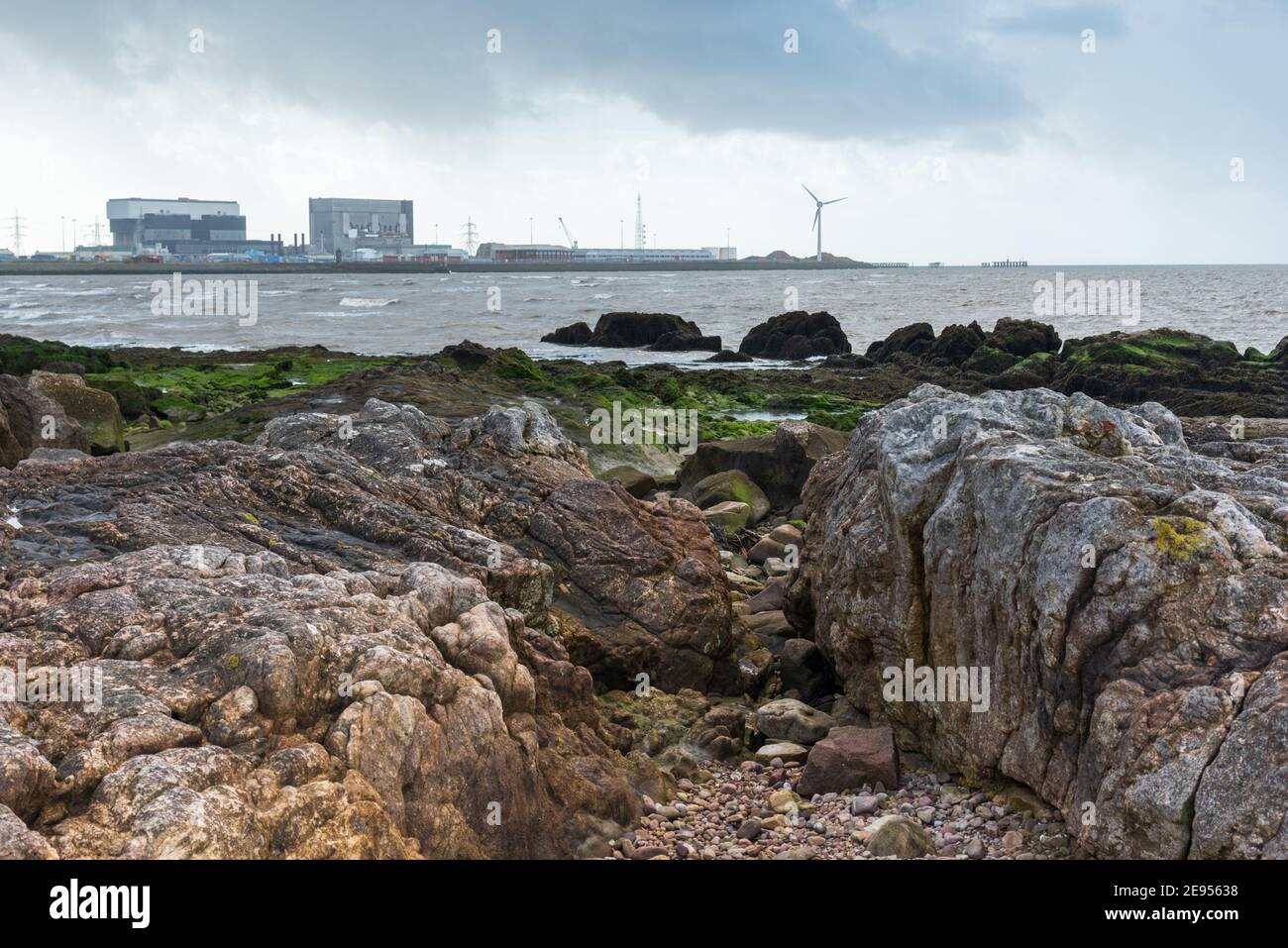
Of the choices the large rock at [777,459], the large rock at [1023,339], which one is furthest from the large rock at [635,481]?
the large rock at [1023,339]

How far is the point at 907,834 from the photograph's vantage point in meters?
8.49

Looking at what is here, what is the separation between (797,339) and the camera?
60281 mm

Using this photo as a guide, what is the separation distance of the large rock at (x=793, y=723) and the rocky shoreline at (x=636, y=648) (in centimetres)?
4

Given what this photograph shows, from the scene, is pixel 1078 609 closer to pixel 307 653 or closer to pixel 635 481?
pixel 307 653

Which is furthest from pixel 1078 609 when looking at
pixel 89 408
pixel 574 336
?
pixel 574 336

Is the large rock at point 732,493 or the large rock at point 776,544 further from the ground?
the large rock at point 732,493

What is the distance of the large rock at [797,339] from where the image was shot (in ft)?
196

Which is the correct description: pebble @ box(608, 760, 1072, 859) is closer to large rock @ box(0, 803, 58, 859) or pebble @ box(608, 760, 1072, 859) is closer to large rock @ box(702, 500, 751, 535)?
large rock @ box(0, 803, 58, 859)

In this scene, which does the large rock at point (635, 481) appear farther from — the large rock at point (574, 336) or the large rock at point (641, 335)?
the large rock at point (574, 336)

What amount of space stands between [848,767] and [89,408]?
19088 mm

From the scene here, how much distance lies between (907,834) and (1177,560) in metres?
2.68

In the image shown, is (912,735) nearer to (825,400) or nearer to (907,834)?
(907,834)

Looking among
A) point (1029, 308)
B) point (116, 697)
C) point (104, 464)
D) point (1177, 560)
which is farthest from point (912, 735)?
point (1029, 308)

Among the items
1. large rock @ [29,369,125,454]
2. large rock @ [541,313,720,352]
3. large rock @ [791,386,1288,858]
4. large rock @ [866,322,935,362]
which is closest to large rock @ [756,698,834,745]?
large rock @ [791,386,1288,858]
